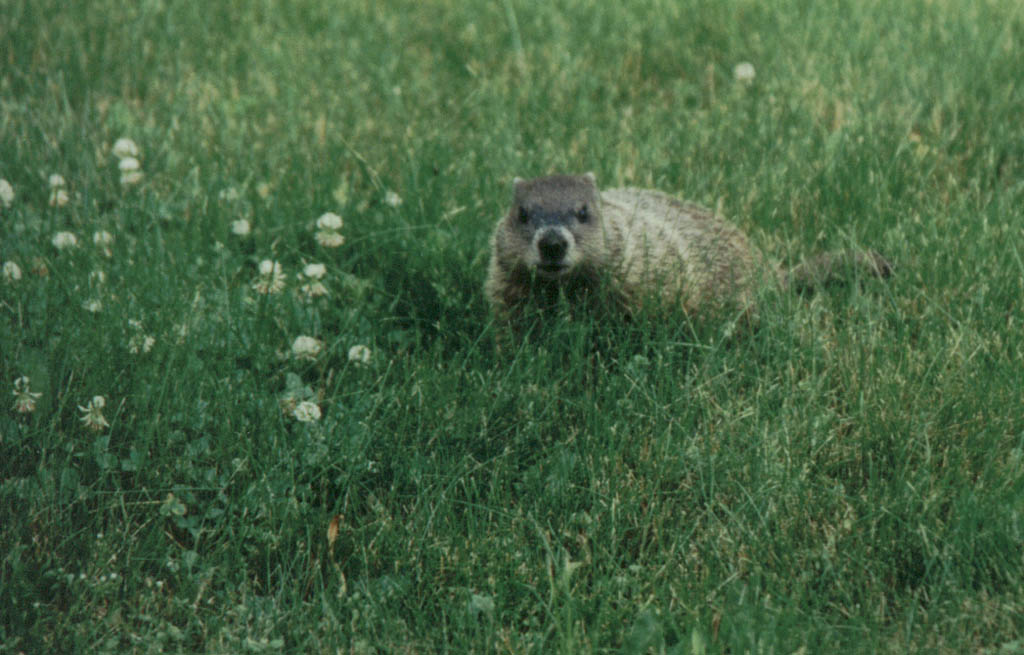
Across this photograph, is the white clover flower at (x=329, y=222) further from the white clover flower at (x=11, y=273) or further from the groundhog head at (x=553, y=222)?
the white clover flower at (x=11, y=273)

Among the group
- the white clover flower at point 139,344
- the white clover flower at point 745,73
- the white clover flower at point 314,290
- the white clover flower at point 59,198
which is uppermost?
the white clover flower at point 745,73

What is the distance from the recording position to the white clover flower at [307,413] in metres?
3.47

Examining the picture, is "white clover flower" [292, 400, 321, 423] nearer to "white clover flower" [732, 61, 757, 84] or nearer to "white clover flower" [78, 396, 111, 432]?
"white clover flower" [78, 396, 111, 432]

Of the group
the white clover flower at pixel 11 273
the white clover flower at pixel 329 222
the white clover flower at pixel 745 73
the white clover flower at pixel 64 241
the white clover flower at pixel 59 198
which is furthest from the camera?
the white clover flower at pixel 745 73

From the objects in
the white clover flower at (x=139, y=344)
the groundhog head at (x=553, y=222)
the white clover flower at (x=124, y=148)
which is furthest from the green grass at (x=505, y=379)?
the groundhog head at (x=553, y=222)

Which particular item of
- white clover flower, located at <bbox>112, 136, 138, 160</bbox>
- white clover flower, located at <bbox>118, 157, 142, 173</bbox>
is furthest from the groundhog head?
white clover flower, located at <bbox>112, 136, 138, 160</bbox>

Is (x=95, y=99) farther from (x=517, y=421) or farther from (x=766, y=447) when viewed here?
(x=766, y=447)

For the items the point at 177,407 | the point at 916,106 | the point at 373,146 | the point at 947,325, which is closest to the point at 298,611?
the point at 177,407

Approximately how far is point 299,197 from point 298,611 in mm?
2258

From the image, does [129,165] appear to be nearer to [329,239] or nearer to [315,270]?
[329,239]

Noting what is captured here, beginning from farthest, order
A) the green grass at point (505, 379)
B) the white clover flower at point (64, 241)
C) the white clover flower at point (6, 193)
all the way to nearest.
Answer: the white clover flower at point (6, 193)
the white clover flower at point (64, 241)
the green grass at point (505, 379)

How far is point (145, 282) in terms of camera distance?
13.5 ft

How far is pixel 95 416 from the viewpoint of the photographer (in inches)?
132

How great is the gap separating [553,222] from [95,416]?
1597 mm
